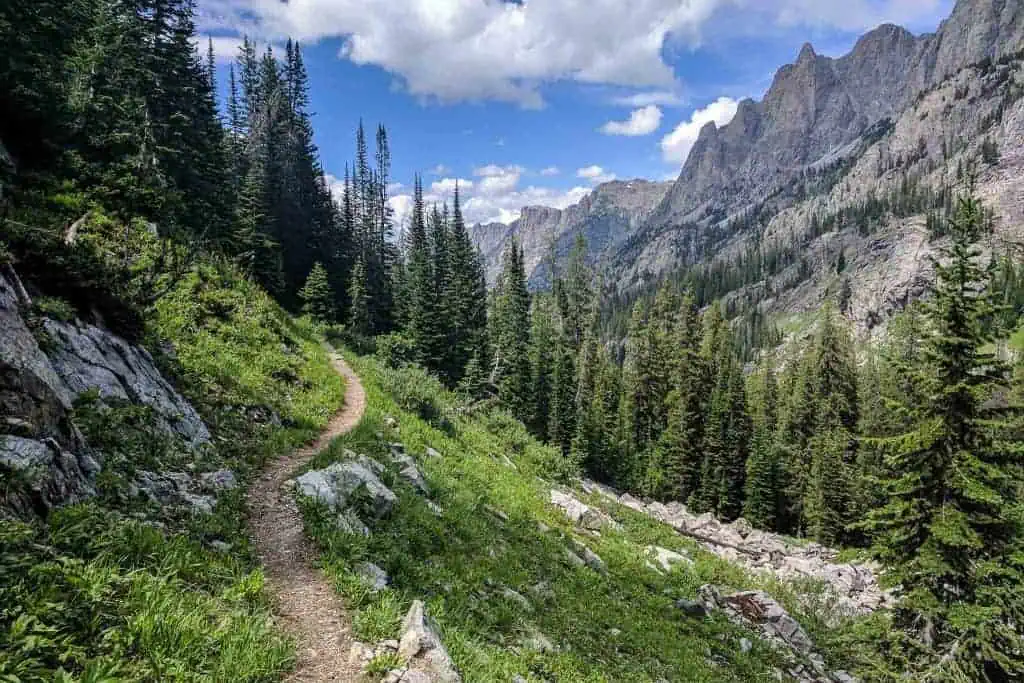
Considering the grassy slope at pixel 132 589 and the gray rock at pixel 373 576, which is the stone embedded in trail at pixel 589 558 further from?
the grassy slope at pixel 132 589

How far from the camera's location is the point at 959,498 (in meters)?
14.1

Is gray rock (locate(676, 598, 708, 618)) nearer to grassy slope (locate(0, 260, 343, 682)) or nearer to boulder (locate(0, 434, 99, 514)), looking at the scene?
grassy slope (locate(0, 260, 343, 682))

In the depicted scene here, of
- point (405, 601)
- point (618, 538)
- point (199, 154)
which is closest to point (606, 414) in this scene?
point (618, 538)

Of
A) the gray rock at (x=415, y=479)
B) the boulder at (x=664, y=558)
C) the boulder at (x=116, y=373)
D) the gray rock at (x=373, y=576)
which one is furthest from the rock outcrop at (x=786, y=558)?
the boulder at (x=116, y=373)

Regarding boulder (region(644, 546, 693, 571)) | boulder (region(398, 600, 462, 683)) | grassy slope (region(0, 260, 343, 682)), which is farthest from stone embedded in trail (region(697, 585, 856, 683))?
grassy slope (region(0, 260, 343, 682))

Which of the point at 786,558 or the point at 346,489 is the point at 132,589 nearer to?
the point at 346,489

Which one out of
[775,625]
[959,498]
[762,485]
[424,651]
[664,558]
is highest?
[424,651]

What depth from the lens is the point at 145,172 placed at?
80.8ft

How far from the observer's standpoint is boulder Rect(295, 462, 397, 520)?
10.4 meters

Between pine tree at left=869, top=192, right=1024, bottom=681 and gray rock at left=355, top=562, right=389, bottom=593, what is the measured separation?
44.9 ft

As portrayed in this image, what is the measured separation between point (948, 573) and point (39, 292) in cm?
2217

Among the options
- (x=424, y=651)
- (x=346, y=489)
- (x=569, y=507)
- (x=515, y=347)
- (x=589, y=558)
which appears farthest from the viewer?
(x=515, y=347)

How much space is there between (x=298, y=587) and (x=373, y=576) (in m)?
1.19

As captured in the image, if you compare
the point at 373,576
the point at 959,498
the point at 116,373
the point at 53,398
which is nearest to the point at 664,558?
the point at 959,498
